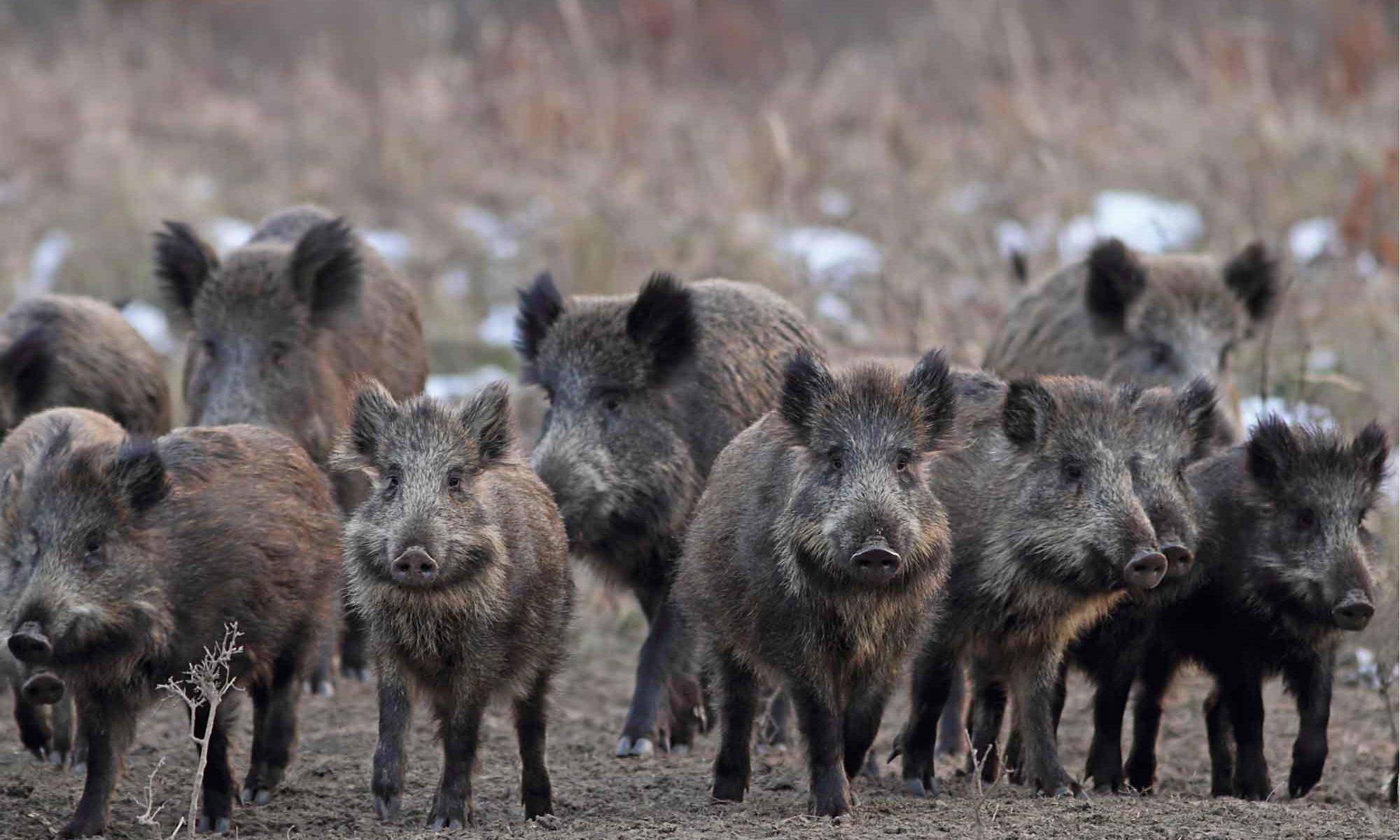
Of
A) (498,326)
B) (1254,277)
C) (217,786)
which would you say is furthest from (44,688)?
(498,326)

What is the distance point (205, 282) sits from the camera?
9.12 metres

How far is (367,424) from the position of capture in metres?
6.63

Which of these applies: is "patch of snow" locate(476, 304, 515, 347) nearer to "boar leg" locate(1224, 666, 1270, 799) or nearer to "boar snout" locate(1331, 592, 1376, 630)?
"boar leg" locate(1224, 666, 1270, 799)

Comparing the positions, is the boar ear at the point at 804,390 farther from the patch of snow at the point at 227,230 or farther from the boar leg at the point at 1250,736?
the patch of snow at the point at 227,230

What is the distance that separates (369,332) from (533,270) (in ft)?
23.8

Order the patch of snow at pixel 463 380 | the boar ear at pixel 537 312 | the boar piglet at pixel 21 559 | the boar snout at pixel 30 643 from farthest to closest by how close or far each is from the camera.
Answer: the patch of snow at pixel 463 380 → the boar ear at pixel 537 312 → the boar piglet at pixel 21 559 → the boar snout at pixel 30 643


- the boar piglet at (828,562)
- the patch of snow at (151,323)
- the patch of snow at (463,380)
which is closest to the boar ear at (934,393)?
the boar piglet at (828,562)

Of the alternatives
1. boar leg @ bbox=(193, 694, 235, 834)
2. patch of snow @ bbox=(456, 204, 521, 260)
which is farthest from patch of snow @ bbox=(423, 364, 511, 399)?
boar leg @ bbox=(193, 694, 235, 834)

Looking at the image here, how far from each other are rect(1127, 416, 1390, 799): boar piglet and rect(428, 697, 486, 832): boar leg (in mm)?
2534

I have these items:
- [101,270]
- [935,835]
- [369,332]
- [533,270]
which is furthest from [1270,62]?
[935,835]

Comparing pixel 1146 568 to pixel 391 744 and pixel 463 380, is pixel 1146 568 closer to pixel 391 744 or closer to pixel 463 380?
pixel 391 744

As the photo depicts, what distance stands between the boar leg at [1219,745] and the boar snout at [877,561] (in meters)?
2.02

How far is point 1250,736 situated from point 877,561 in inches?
75.7

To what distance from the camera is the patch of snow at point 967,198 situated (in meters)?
17.6
